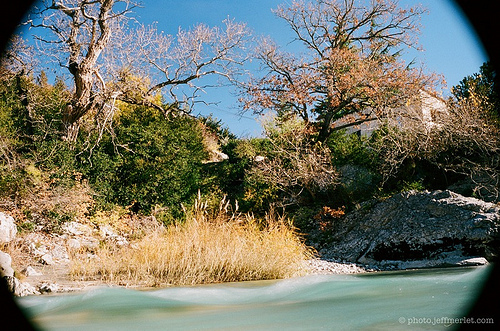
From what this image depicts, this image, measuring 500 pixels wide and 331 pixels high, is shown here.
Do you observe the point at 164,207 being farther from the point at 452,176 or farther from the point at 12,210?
the point at 452,176

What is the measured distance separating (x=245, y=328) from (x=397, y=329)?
4.20 ft

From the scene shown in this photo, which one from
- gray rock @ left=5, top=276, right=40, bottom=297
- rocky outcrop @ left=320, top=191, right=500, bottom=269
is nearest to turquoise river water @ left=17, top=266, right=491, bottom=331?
gray rock @ left=5, top=276, right=40, bottom=297

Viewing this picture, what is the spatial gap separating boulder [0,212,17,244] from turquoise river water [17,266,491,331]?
3575mm

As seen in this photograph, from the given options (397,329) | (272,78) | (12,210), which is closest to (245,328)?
(397,329)

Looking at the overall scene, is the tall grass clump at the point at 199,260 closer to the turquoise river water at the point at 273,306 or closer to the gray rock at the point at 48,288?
the turquoise river water at the point at 273,306

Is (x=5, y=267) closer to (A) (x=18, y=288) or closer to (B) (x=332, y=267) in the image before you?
(A) (x=18, y=288)

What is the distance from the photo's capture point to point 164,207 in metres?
10.9

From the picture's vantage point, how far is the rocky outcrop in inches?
304

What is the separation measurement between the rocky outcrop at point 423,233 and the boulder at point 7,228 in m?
6.86

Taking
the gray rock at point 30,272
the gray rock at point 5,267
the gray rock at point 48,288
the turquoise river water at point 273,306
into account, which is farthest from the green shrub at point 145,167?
the turquoise river water at point 273,306

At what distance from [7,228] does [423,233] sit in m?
8.54

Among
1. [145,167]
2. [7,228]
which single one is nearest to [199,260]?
[7,228]

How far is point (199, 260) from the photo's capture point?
6422mm

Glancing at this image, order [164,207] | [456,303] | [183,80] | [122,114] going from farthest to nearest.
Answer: [183,80]
[122,114]
[164,207]
[456,303]
